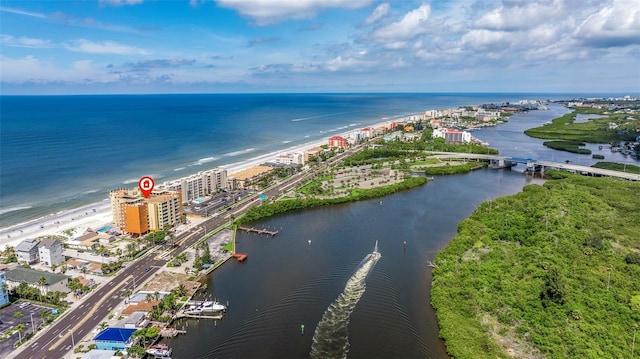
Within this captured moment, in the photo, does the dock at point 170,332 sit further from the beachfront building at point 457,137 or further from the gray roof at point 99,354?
the beachfront building at point 457,137

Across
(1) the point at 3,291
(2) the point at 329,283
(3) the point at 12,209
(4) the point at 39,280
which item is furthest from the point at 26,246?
(2) the point at 329,283

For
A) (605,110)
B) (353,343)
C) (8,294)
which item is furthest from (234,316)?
(605,110)

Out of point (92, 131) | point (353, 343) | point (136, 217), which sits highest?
point (92, 131)

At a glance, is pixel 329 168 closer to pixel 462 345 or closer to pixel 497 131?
pixel 462 345

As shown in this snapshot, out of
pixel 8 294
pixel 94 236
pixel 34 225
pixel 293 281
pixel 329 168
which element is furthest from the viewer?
pixel 329 168

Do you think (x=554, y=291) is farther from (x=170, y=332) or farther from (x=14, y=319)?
(x=14, y=319)

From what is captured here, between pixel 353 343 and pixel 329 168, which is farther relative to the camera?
pixel 329 168

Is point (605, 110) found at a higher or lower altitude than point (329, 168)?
higher
